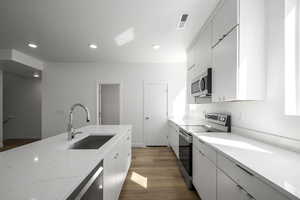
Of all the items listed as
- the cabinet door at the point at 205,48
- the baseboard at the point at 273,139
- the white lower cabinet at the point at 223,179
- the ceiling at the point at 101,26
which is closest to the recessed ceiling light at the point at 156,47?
the ceiling at the point at 101,26

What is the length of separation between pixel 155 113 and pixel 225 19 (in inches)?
128

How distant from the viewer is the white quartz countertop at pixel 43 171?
0.63 meters

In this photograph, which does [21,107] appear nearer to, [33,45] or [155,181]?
[33,45]

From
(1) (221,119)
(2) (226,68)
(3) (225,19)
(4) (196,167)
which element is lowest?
(4) (196,167)

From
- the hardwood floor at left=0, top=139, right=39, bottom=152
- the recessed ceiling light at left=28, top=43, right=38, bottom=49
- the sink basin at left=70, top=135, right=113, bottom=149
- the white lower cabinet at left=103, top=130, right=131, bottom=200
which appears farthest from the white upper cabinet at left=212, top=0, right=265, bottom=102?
the hardwood floor at left=0, top=139, right=39, bottom=152

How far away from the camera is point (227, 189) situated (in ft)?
3.98

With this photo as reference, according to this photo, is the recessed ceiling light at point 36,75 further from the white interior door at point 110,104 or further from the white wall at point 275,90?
the white wall at point 275,90

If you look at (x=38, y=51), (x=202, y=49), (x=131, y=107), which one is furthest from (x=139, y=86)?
(x=38, y=51)

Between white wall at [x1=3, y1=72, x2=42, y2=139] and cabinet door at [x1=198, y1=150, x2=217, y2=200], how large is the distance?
6.22 m

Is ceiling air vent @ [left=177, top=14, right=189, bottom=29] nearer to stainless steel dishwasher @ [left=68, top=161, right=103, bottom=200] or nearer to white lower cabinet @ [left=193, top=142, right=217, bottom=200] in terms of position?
white lower cabinet @ [left=193, top=142, right=217, bottom=200]

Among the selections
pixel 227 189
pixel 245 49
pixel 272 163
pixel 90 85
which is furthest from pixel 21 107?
pixel 272 163

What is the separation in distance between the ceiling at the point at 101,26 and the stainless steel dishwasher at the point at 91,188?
6.53 feet

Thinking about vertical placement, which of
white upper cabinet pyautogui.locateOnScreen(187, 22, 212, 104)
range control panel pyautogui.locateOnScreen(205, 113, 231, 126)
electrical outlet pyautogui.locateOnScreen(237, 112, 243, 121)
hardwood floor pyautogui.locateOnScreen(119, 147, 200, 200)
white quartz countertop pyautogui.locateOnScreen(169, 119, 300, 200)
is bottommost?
hardwood floor pyautogui.locateOnScreen(119, 147, 200, 200)

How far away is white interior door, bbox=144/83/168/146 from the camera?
4.65 meters
